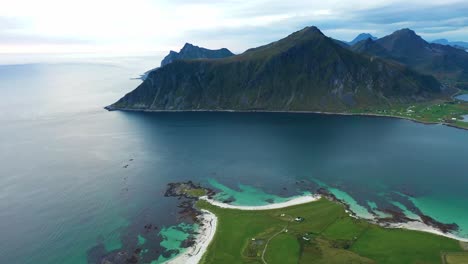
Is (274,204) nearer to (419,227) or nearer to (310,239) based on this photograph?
(310,239)

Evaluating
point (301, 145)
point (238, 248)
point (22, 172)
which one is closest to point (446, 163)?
point (301, 145)

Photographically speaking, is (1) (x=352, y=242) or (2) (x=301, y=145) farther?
(2) (x=301, y=145)

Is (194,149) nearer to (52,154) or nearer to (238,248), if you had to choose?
(52,154)

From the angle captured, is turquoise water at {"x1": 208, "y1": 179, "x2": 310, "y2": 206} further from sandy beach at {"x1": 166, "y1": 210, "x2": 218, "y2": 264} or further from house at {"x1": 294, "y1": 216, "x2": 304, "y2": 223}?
house at {"x1": 294, "y1": 216, "x2": 304, "y2": 223}

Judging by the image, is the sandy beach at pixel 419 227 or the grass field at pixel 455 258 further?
the sandy beach at pixel 419 227

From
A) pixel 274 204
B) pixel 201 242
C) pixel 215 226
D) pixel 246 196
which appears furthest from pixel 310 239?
pixel 246 196

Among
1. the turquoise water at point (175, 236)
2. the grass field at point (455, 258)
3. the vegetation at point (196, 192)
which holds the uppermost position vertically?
the grass field at point (455, 258)

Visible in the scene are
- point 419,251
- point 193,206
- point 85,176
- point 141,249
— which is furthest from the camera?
point 85,176

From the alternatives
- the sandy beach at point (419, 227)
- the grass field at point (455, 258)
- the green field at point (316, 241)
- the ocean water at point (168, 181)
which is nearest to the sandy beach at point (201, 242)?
the green field at point (316, 241)

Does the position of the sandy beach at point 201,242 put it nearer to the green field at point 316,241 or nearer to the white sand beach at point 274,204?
the green field at point 316,241
